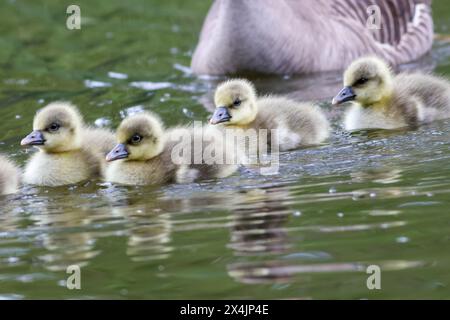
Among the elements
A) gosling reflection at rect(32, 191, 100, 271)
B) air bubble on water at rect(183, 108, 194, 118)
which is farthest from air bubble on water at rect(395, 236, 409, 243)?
air bubble on water at rect(183, 108, 194, 118)

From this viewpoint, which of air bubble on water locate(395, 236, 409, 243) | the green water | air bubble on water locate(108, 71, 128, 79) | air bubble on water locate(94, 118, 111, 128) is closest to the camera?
the green water

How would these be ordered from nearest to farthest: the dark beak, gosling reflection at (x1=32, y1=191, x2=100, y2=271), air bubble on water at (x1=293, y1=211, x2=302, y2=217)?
gosling reflection at (x1=32, y1=191, x2=100, y2=271), air bubble on water at (x1=293, y1=211, x2=302, y2=217), the dark beak

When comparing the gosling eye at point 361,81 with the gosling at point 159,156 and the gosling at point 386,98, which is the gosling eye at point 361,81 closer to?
the gosling at point 386,98

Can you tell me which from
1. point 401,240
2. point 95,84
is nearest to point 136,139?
point 401,240

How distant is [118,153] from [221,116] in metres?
0.80

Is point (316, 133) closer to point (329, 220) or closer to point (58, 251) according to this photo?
point (329, 220)

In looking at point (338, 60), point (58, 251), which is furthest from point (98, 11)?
point (58, 251)

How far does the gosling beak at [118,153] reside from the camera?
6.45m

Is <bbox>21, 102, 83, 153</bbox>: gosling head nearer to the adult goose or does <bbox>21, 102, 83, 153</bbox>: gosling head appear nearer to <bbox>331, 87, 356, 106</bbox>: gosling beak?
<bbox>331, 87, 356, 106</bbox>: gosling beak

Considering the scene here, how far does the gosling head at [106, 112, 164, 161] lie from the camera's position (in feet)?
21.3

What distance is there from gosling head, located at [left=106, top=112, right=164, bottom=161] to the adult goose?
3345 millimetres

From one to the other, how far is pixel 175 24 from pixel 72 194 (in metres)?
6.12

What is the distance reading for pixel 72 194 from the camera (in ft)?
21.5

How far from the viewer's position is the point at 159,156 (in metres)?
6.60
